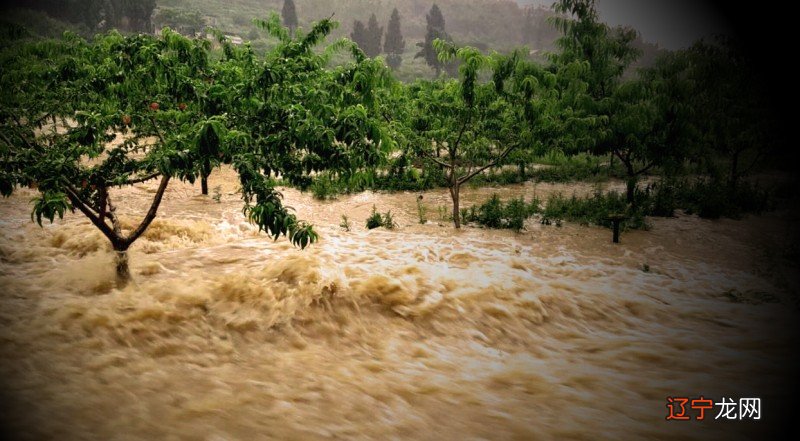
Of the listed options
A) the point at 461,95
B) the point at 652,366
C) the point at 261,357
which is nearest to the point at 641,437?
the point at 652,366

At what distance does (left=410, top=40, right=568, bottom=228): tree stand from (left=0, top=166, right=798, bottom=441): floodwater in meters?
2.77

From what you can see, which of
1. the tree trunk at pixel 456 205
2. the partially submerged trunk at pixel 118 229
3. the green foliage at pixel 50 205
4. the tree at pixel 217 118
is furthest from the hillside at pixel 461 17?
the green foliage at pixel 50 205

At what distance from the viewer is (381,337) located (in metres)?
5.14

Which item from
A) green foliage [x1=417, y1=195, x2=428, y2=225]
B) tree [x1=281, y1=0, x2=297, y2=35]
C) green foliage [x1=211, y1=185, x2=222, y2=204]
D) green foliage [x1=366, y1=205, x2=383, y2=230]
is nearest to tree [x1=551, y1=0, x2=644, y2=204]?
green foliage [x1=417, y1=195, x2=428, y2=225]

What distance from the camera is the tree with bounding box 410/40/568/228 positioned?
24.7ft

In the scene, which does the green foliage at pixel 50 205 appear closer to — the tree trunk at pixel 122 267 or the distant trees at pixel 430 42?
the tree trunk at pixel 122 267

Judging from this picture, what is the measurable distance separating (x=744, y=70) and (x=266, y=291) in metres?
14.1

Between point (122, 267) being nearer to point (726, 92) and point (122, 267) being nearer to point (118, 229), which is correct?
point (118, 229)

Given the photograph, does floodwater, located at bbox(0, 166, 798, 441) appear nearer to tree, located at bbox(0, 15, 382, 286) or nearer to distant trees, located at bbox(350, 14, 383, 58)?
tree, located at bbox(0, 15, 382, 286)

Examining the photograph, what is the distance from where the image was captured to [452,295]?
6.21 m

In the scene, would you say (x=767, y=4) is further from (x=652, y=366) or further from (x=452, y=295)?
(x=452, y=295)

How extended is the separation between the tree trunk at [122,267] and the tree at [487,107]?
6.65 metres

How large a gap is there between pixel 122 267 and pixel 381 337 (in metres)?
4.24

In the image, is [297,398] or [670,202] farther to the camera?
[670,202]
